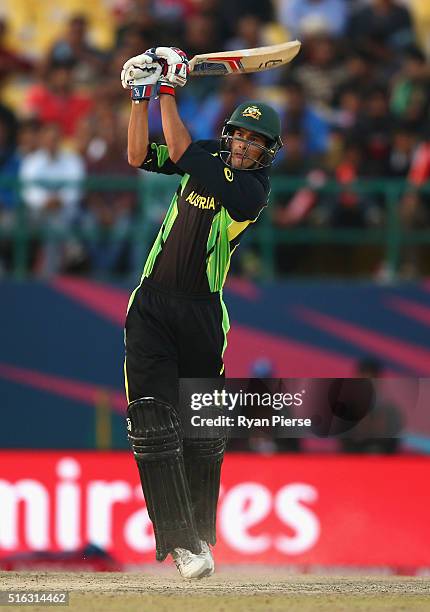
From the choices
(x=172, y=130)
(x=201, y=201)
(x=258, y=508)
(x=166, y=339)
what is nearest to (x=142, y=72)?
(x=172, y=130)

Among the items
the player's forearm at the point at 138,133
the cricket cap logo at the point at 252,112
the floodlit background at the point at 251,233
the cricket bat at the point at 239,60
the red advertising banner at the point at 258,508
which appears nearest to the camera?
the player's forearm at the point at 138,133

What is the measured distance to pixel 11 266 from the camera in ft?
42.4

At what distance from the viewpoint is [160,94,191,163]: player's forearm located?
6820 mm

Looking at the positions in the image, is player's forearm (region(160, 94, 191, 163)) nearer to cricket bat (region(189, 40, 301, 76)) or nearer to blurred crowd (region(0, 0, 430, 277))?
cricket bat (region(189, 40, 301, 76))

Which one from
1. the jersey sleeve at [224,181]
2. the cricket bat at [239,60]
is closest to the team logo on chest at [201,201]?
the jersey sleeve at [224,181]

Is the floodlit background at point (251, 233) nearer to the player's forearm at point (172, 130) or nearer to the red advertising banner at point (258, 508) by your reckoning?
the red advertising banner at point (258, 508)

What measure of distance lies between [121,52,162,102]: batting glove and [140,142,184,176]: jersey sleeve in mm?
440

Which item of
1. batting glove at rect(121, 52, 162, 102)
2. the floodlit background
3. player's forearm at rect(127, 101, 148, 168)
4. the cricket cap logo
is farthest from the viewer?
the floodlit background

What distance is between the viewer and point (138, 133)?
7.02 metres

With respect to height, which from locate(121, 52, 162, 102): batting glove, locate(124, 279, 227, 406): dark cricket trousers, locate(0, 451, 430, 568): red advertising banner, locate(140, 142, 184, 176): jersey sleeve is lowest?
locate(0, 451, 430, 568): red advertising banner

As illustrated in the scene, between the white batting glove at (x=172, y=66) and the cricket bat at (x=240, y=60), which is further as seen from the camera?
the cricket bat at (x=240, y=60)

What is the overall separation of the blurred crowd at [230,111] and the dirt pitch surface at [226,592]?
15.5 feet


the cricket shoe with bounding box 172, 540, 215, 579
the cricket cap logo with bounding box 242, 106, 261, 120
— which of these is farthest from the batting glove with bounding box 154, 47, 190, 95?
the cricket shoe with bounding box 172, 540, 215, 579

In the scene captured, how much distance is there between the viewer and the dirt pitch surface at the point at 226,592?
6773 millimetres
